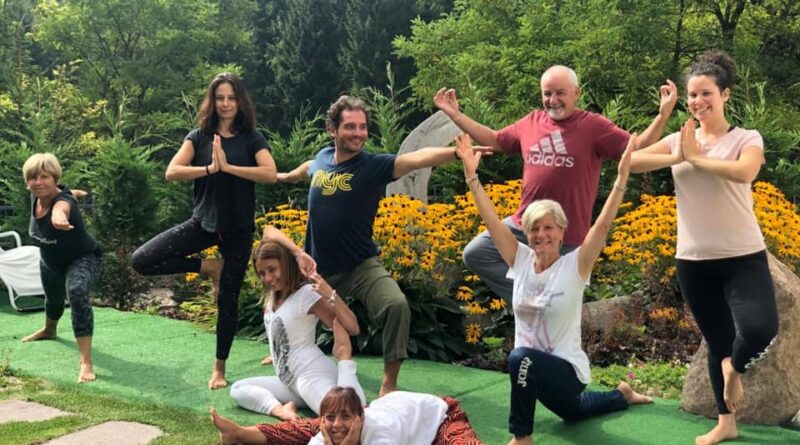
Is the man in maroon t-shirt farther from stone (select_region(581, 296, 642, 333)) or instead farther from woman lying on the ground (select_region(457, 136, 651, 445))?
stone (select_region(581, 296, 642, 333))

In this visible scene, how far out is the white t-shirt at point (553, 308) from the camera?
11.9ft

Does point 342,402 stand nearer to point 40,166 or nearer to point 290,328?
point 290,328

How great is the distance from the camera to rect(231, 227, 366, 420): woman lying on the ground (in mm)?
4301

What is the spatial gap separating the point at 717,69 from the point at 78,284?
429 centimetres

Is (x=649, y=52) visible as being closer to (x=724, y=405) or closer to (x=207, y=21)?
(x=724, y=405)

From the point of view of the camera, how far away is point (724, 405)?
3760mm

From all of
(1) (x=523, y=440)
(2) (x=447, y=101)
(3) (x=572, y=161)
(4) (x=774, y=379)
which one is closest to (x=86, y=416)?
(1) (x=523, y=440)

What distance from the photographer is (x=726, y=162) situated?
3357mm

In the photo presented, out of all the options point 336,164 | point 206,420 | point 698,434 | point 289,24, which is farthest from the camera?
point 289,24

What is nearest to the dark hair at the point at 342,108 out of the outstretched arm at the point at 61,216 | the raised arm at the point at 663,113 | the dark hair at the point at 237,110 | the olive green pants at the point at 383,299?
the dark hair at the point at 237,110

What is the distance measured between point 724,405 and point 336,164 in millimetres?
2499

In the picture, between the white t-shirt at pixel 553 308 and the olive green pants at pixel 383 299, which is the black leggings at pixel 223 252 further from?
the white t-shirt at pixel 553 308

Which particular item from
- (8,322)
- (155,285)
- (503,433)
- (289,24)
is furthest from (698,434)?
(289,24)

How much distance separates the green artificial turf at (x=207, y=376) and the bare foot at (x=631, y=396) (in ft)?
0.15
